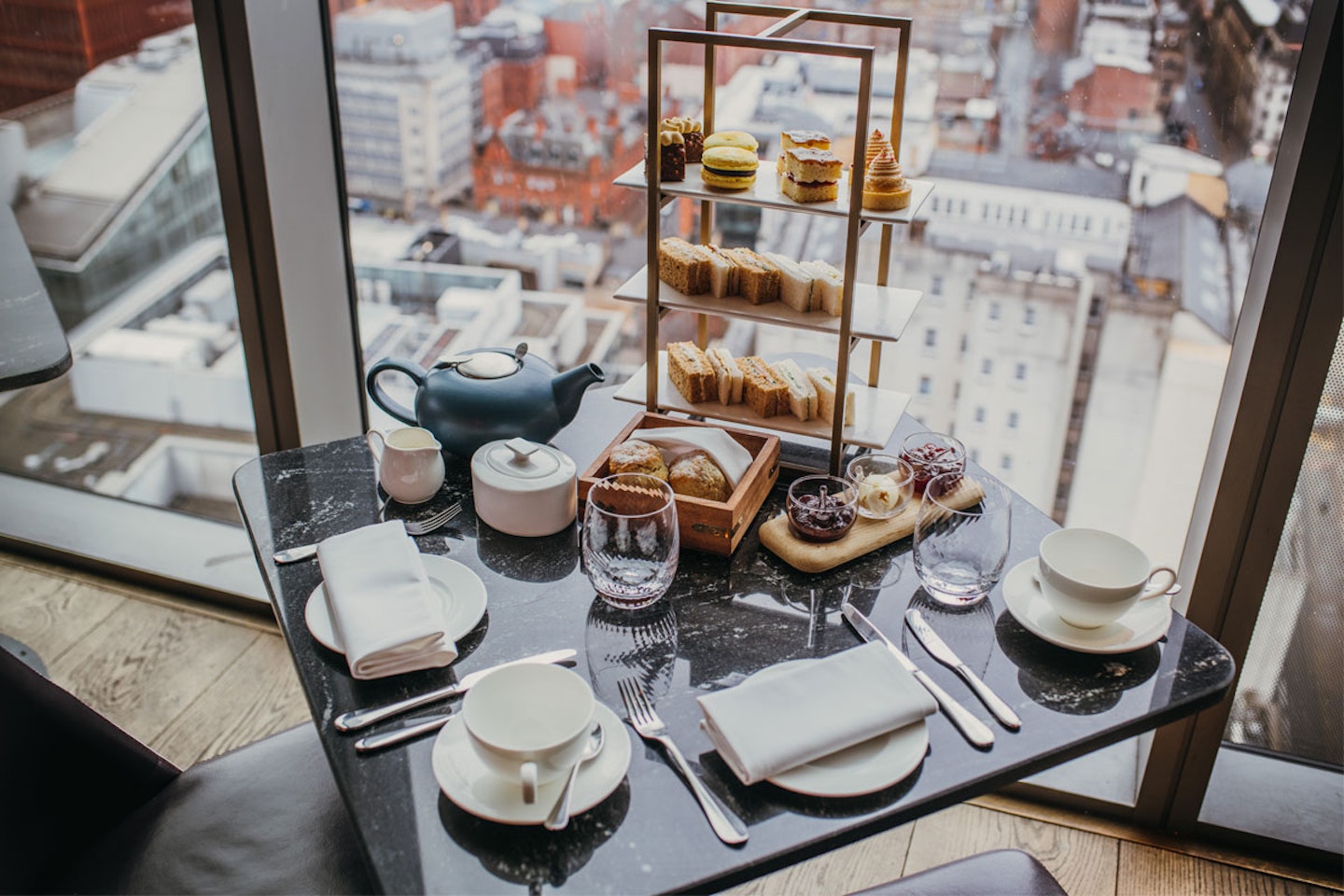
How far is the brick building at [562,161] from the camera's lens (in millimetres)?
2104

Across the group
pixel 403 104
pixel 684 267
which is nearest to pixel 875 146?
pixel 684 267

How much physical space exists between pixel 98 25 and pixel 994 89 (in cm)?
169

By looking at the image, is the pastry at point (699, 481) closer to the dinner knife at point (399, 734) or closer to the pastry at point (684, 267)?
the pastry at point (684, 267)

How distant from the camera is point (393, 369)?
163 cm

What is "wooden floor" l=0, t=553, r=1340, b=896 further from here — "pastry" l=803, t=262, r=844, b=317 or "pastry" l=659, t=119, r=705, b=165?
"pastry" l=659, t=119, r=705, b=165

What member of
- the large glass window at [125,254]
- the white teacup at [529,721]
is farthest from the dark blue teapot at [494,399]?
the large glass window at [125,254]

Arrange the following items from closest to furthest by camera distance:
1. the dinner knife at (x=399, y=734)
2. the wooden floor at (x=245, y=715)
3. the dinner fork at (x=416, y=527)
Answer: the dinner knife at (x=399, y=734)
the dinner fork at (x=416, y=527)
the wooden floor at (x=245, y=715)

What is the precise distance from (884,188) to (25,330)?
1.39m

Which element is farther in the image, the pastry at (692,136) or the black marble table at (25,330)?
the black marble table at (25,330)

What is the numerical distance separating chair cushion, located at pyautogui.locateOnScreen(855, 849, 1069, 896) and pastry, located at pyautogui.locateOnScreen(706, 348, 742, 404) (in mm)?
646

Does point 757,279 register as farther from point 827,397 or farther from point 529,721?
point 529,721

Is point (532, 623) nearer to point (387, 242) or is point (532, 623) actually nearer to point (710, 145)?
point (710, 145)

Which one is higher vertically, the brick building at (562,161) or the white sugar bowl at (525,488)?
the brick building at (562,161)

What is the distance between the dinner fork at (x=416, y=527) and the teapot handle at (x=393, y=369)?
18 cm
